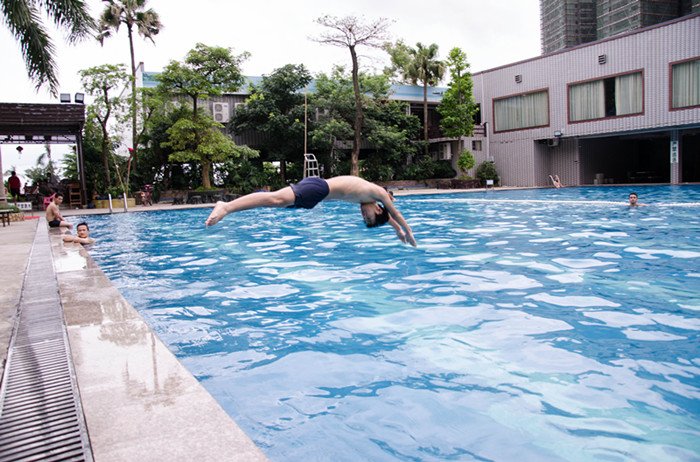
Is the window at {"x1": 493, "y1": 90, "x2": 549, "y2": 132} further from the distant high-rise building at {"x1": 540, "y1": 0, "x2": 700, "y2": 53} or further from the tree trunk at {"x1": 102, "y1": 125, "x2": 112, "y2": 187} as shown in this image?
the distant high-rise building at {"x1": 540, "y1": 0, "x2": 700, "y2": 53}

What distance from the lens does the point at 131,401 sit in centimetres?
207

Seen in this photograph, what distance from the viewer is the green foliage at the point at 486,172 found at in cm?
2700

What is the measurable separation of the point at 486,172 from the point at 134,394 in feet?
87.2

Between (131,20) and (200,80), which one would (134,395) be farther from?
(131,20)

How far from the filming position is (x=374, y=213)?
475 centimetres

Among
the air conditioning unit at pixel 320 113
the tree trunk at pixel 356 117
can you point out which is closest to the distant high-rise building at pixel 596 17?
the tree trunk at pixel 356 117

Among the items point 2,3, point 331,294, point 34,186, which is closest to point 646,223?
point 331,294

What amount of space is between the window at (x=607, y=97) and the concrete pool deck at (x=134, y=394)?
2440cm

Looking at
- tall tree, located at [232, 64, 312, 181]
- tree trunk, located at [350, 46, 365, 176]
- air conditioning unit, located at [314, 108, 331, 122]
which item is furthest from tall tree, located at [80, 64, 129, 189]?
tree trunk, located at [350, 46, 365, 176]

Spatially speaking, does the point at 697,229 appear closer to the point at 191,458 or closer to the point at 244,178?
the point at 191,458

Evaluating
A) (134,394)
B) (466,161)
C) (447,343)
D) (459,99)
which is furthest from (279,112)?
(134,394)

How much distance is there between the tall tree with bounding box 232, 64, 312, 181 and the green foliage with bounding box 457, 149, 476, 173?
28.2ft

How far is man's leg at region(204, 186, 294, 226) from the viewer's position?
3.92 meters

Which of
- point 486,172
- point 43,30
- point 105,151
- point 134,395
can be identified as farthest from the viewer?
point 486,172
